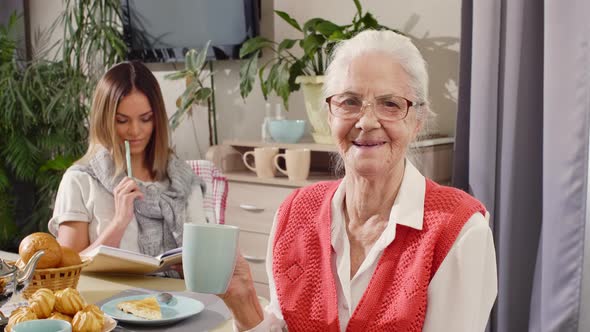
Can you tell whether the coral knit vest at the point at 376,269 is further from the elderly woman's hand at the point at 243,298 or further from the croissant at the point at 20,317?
the croissant at the point at 20,317

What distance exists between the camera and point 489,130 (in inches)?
94.5

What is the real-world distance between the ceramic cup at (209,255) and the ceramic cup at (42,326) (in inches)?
10.4

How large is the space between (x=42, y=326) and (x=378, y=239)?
2.04 feet

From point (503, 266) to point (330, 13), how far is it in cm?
141

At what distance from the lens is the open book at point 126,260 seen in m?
1.63

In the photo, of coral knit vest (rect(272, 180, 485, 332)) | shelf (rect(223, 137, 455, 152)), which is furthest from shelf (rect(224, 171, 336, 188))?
coral knit vest (rect(272, 180, 485, 332))

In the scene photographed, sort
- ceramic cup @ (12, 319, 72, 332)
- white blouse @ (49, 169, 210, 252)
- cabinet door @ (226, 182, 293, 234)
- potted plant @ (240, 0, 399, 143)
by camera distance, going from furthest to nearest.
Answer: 1. cabinet door @ (226, 182, 293, 234)
2. potted plant @ (240, 0, 399, 143)
3. white blouse @ (49, 169, 210, 252)
4. ceramic cup @ (12, 319, 72, 332)

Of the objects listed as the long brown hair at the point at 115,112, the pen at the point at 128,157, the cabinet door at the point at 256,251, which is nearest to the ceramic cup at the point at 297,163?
the cabinet door at the point at 256,251

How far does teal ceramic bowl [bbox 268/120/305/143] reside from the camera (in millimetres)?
2943

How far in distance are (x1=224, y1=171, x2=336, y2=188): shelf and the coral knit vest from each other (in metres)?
1.27

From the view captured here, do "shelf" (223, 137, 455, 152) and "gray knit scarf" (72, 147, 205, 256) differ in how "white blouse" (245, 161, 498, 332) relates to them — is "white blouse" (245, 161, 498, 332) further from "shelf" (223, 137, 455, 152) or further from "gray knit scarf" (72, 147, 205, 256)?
"shelf" (223, 137, 455, 152)

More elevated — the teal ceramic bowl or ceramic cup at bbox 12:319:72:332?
the teal ceramic bowl

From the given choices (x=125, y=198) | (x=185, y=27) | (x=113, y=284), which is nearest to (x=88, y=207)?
(x=125, y=198)

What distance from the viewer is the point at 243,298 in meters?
1.23
